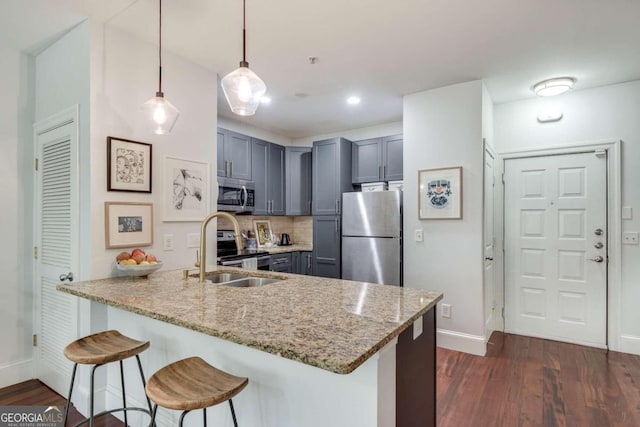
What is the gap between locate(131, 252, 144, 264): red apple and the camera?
2.21 m

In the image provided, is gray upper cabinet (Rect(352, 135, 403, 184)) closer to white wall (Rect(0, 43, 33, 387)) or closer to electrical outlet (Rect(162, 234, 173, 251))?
electrical outlet (Rect(162, 234, 173, 251))

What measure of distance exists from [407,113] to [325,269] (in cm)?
217

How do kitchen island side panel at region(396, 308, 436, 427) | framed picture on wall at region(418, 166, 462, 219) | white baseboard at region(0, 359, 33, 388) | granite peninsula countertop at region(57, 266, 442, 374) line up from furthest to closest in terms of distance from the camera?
framed picture on wall at region(418, 166, 462, 219)
white baseboard at region(0, 359, 33, 388)
kitchen island side panel at region(396, 308, 436, 427)
granite peninsula countertop at region(57, 266, 442, 374)

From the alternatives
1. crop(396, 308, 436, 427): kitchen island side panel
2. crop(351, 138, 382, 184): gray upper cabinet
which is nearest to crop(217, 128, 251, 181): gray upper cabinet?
crop(351, 138, 382, 184): gray upper cabinet

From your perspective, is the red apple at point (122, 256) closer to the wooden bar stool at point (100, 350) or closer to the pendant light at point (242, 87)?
the wooden bar stool at point (100, 350)

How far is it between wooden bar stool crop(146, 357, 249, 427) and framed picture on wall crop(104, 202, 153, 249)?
121 centimetres

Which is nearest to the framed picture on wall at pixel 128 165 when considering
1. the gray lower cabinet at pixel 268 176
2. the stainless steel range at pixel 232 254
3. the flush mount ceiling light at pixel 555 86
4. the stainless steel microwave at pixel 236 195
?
the stainless steel range at pixel 232 254

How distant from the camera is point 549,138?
11.5 feet

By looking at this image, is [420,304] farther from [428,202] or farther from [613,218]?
[613,218]

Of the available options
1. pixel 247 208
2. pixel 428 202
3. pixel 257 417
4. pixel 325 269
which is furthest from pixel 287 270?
pixel 257 417

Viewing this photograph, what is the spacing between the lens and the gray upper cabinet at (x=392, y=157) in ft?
13.7

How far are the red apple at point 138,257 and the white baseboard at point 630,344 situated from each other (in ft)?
13.9

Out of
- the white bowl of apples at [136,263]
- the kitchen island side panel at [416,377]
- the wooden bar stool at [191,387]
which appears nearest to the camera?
the wooden bar stool at [191,387]

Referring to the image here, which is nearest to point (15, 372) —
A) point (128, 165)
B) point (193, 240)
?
point (193, 240)
